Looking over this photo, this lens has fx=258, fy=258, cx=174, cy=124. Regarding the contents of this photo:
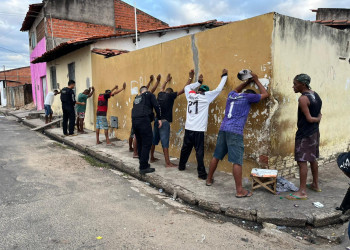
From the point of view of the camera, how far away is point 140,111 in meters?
4.92

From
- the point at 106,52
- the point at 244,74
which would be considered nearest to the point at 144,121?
the point at 244,74

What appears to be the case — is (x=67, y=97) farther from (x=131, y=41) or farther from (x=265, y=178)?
(x=265, y=178)

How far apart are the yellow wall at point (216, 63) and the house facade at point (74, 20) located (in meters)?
9.35

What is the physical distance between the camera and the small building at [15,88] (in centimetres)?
2555

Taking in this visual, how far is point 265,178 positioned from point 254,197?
14.3 inches

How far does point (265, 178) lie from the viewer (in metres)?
3.98

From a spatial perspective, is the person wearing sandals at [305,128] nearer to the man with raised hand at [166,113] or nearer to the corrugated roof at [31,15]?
the man with raised hand at [166,113]

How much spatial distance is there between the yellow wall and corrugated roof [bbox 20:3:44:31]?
10788 mm

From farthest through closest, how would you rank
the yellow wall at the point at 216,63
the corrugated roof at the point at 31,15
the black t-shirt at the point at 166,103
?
the corrugated roof at the point at 31,15
the black t-shirt at the point at 166,103
the yellow wall at the point at 216,63

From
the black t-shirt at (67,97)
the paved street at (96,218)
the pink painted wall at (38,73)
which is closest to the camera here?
the paved street at (96,218)

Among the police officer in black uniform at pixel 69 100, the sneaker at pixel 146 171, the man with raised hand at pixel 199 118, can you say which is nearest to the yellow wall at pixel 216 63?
the man with raised hand at pixel 199 118

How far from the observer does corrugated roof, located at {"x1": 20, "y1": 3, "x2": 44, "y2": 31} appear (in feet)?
48.4

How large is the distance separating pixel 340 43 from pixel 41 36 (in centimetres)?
1618


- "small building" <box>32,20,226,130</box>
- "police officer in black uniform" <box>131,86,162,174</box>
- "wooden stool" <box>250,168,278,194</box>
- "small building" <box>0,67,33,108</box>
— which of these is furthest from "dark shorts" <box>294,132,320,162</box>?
"small building" <box>0,67,33,108</box>
